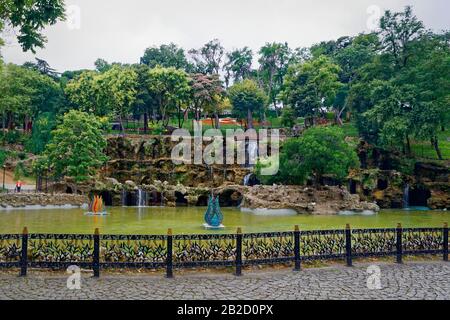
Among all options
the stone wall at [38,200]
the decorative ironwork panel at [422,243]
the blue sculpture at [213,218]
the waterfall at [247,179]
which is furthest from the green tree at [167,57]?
the decorative ironwork panel at [422,243]

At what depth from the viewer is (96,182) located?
132 feet

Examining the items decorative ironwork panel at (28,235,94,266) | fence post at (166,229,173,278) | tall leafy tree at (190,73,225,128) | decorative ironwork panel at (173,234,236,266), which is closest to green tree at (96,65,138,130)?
tall leafy tree at (190,73,225,128)

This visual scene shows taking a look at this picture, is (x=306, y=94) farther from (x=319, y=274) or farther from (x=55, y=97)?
(x=319, y=274)

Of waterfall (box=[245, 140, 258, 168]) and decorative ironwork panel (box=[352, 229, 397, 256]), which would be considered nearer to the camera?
decorative ironwork panel (box=[352, 229, 397, 256])

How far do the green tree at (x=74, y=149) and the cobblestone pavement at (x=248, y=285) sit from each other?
27225 millimetres

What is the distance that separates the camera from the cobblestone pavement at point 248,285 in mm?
8789

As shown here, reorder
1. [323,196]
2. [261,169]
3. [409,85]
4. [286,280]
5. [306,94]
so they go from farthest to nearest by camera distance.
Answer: [306,94] < [409,85] < [261,169] < [323,196] < [286,280]

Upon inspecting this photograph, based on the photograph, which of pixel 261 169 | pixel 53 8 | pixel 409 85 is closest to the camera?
pixel 53 8

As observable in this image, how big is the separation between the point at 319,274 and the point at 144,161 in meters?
37.1

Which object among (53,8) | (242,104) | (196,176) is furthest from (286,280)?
(242,104)

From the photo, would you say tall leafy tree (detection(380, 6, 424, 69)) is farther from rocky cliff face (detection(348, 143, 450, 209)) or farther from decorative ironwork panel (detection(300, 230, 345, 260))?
decorative ironwork panel (detection(300, 230, 345, 260))

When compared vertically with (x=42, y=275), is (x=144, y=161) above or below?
above

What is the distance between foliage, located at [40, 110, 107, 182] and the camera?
36.4 meters

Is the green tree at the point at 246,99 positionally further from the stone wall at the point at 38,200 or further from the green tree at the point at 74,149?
the stone wall at the point at 38,200
